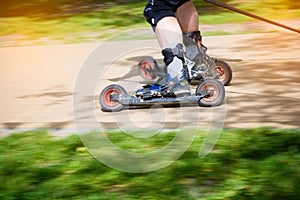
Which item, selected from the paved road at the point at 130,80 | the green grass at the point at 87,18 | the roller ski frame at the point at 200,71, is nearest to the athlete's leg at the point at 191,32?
the roller ski frame at the point at 200,71

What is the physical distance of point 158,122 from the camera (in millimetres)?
6125

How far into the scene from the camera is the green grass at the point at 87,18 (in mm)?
12969

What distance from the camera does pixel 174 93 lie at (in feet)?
21.5

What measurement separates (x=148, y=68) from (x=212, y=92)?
4.77ft

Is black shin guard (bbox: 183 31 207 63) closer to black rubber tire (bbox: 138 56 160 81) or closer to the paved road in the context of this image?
the paved road

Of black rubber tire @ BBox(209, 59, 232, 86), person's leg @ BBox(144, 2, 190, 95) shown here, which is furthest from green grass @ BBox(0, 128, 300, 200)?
black rubber tire @ BBox(209, 59, 232, 86)

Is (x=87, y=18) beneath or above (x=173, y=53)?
above

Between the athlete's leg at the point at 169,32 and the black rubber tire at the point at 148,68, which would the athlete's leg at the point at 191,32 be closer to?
the athlete's leg at the point at 169,32

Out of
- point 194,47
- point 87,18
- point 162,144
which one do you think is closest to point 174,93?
point 194,47

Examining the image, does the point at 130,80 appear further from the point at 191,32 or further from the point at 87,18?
the point at 87,18

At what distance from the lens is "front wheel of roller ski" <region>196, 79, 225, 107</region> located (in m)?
6.50

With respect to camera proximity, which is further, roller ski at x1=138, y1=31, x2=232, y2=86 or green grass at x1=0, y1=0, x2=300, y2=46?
green grass at x1=0, y1=0, x2=300, y2=46

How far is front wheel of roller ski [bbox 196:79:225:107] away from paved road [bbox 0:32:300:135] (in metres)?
0.08

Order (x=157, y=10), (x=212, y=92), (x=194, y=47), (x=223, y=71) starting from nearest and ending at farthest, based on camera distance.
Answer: (x=212, y=92)
(x=157, y=10)
(x=194, y=47)
(x=223, y=71)
